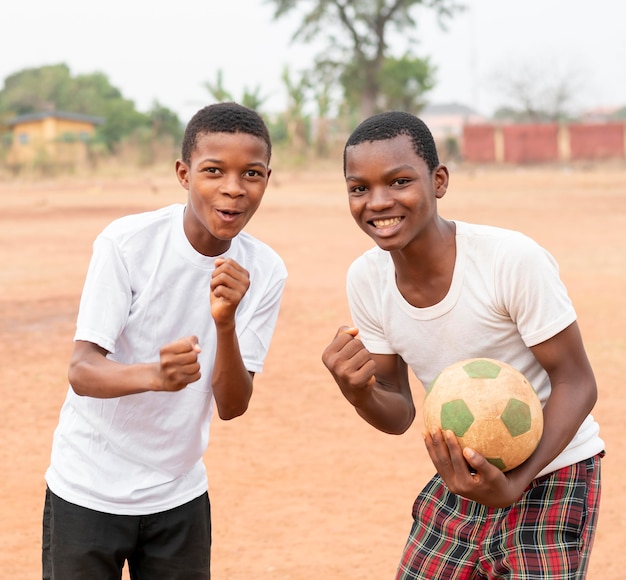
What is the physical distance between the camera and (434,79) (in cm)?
5894

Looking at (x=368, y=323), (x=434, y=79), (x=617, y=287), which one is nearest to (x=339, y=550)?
(x=368, y=323)

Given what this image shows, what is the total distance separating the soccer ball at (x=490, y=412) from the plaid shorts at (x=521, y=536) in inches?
12.3

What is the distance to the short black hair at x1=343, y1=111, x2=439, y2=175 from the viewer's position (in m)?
3.18

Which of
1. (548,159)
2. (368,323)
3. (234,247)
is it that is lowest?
(548,159)

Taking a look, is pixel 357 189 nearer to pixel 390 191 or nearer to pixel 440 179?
pixel 390 191

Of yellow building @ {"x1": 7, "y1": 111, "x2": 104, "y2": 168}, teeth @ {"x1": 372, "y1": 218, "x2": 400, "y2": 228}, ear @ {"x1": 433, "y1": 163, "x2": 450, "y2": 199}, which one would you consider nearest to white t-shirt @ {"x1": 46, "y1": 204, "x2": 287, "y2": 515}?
teeth @ {"x1": 372, "y1": 218, "x2": 400, "y2": 228}

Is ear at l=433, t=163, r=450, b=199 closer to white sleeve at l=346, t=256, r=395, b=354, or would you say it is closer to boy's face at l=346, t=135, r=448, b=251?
boy's face at l=346, t=135, r=448, b=251

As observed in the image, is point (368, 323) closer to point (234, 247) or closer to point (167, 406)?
point (234, 247)

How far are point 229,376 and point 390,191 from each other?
29.5 inches

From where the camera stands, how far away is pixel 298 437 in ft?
22.5

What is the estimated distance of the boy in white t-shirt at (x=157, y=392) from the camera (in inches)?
124

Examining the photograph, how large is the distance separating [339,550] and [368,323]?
201cm

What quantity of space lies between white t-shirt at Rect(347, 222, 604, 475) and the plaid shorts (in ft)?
0.25

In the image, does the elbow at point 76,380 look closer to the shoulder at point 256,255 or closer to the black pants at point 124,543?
the black pants at point 124,543
